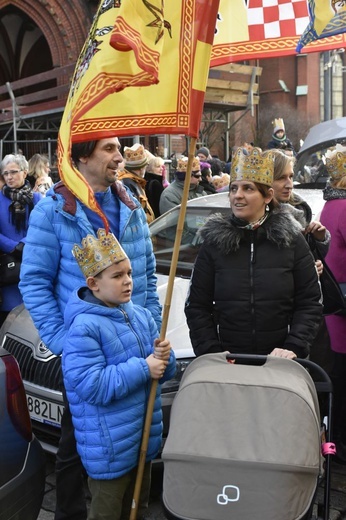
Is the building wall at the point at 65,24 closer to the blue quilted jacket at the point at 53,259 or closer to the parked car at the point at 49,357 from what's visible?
the parked car at the point at 49,357

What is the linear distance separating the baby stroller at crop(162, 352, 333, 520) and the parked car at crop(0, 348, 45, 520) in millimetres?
795

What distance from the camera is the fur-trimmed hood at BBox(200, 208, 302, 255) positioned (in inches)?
134

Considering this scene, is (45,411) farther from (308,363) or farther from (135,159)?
(135,159)

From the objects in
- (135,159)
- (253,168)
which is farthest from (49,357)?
(135,159)

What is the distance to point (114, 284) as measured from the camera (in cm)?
295

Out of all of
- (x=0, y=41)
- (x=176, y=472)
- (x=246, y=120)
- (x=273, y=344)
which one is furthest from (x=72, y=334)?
(x=246, y=120)

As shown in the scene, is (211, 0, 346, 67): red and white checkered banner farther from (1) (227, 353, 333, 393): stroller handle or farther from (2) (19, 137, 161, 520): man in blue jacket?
(1) (227, 353, 333, 393): stroller handle

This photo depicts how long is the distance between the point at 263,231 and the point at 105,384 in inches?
44.9

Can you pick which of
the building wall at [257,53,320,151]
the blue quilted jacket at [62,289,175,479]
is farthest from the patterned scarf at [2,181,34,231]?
the building wall at [257,53,320,151]

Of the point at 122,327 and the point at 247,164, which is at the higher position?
the point at 247,164

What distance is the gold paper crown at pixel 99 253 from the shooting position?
9.64ft

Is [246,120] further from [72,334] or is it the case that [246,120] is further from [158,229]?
[72,334]

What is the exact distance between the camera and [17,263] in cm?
596

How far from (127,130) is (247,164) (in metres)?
0.74
